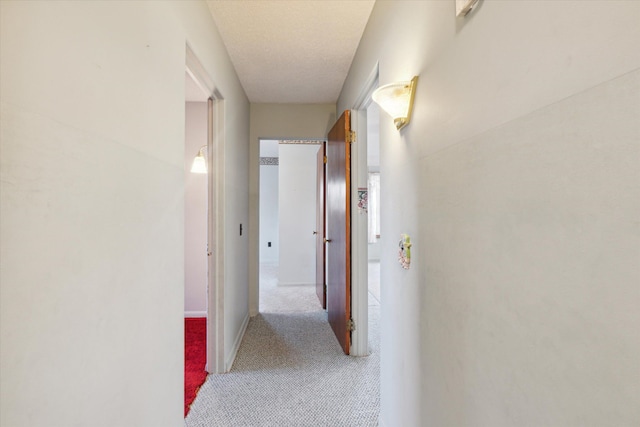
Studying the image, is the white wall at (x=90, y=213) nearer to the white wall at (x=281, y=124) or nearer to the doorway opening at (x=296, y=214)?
the white wall at (x=281, y=124)

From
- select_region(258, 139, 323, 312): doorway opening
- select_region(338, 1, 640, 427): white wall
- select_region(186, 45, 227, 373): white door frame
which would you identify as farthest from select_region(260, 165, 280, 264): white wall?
select_region(338, 1, 640, 427): white wall

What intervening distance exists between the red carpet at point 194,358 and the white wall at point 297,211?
1.77 m

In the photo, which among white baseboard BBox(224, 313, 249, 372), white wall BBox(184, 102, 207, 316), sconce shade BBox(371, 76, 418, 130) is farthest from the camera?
white wall BBox(184, 102, 207, 316)

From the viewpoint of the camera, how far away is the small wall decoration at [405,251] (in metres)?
1.28

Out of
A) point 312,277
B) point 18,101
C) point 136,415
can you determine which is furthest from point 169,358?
point 312,277

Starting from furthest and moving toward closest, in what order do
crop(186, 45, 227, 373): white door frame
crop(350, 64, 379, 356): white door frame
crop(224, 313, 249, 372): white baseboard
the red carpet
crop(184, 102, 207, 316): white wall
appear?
crop(184, 102, 207, 316): white wall
crop(350, 64, 379, 356): white door frame
crop(224, 313, 249, 372): white baseboard
crop(186, 45, 227, 373): white door frame
the red carpet

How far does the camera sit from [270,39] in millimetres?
2230

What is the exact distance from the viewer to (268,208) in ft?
23.4

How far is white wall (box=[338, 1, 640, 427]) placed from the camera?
473 millimetres

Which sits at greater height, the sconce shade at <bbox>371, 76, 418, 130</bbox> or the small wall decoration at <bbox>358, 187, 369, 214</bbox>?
the sconce shade at <bbox>371, 76, 418, 130</bbox>

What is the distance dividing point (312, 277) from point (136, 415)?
158 inches

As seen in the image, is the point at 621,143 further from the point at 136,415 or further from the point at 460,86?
the point at 136,415

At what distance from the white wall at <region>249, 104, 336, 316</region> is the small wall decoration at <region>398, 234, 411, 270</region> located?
2430 millimetres

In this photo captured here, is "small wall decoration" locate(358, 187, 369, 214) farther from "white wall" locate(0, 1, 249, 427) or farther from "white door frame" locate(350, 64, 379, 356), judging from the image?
"white wall" locate(0, 1, 249, 427)
